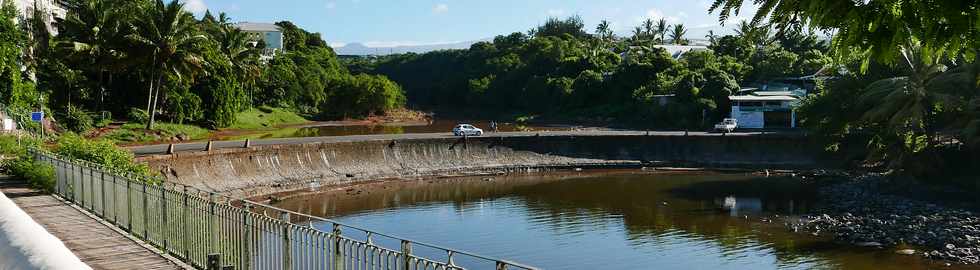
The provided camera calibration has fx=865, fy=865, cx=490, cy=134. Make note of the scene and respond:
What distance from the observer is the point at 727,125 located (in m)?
70.2

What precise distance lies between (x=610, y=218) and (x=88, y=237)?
26.2 metres

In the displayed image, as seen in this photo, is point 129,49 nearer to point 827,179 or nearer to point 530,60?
point 827,179

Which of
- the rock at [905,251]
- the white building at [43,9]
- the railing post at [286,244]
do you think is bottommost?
the rock at [905,251]

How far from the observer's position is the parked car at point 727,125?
225 feet

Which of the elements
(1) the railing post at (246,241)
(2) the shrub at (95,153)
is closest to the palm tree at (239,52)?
(2) the shrub at (95,153)

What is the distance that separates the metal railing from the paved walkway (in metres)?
0.33

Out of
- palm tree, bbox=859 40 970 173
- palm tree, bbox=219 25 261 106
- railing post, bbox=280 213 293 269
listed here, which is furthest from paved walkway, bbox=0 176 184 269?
palm tree, bbox=219 25 261 106

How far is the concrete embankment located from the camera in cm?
4562

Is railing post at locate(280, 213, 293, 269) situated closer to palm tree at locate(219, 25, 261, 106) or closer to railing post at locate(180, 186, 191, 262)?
railing post at locate(180, 186, 191, 262)

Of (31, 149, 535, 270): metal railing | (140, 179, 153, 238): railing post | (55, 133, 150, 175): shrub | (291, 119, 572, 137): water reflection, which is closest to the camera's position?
(31, 149, 535, 270): metal railing

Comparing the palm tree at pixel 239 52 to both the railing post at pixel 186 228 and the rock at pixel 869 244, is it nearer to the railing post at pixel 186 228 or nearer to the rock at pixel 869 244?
the rock at pixel 869 244

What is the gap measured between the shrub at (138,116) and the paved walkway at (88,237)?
43692mm

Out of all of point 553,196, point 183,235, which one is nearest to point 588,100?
point 553,196

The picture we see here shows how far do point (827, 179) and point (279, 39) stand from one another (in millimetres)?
98020
